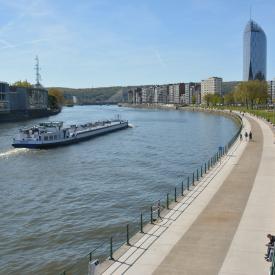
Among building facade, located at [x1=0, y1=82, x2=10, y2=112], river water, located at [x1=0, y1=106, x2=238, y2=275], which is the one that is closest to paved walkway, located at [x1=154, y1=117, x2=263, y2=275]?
river water, located at [x1=0, y1=106, x2=238, y2=275]

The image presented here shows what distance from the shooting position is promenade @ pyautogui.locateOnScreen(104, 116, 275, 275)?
21.0 metres

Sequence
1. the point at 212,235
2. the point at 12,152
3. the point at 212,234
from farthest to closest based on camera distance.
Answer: the point at 12,152
the point at 212,234
the point at 212,235

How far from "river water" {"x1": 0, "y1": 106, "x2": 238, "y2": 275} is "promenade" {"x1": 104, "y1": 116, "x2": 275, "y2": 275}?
440cm

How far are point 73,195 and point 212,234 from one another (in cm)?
1994

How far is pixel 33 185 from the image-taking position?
4838cm

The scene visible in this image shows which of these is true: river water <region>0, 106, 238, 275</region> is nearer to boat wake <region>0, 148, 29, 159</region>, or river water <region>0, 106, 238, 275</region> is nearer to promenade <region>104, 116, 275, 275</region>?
boat wake <region>0, 148, 29, 159</region>

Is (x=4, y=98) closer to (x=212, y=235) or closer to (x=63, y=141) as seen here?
(x=63, y=141)

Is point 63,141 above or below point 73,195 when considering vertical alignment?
above

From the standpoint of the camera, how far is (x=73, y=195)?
42844mm

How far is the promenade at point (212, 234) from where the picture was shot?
68.9 feet

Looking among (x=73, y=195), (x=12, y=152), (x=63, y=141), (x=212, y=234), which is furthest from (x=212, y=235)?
(x=63, y=141)

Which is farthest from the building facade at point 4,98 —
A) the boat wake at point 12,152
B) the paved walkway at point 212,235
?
the paved walkway at point 212,235

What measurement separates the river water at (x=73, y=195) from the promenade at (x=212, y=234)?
4399 millimetres

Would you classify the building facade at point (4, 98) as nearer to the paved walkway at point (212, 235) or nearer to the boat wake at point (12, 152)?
the boat wake at point (12, 152)
